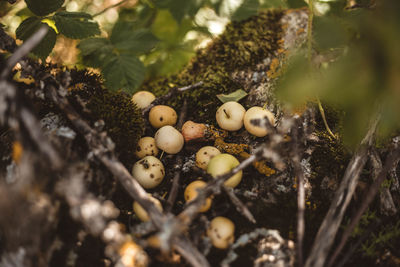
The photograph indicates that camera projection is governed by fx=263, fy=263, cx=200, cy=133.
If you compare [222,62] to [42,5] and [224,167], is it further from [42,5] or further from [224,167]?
[42,5]

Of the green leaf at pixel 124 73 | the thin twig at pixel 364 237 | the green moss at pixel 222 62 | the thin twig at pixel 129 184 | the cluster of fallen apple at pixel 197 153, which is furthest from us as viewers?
the green moss at pixel 222 62

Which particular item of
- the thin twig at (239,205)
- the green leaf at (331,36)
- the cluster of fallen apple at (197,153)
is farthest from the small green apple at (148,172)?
the green leaf at (331,36)

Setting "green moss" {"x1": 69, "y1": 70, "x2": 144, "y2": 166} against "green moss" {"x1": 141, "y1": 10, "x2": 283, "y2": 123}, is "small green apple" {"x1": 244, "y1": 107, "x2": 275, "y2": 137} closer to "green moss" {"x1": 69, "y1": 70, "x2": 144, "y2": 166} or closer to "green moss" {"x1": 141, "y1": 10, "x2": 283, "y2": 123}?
"green moss" {"x1": 141, "y1": 10, "x2": 283, "y2": 123}

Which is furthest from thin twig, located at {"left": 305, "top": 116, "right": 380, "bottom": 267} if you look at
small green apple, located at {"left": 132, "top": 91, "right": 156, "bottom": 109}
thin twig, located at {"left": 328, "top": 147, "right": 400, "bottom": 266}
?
small green apple, located at {"left": 132, "top": 91, "right": 156, "bottom": 109}

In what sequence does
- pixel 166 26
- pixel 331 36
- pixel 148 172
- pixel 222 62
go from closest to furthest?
pixel 331 36, pixel 148 172, pixel 222 62, pixel 166 26

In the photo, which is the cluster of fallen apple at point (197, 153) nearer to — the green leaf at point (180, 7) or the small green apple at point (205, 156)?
the small green apple at point (205, 156)

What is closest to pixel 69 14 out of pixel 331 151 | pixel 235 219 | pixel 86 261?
pixel 86 261

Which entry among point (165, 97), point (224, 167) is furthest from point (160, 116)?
point (224, 167)
